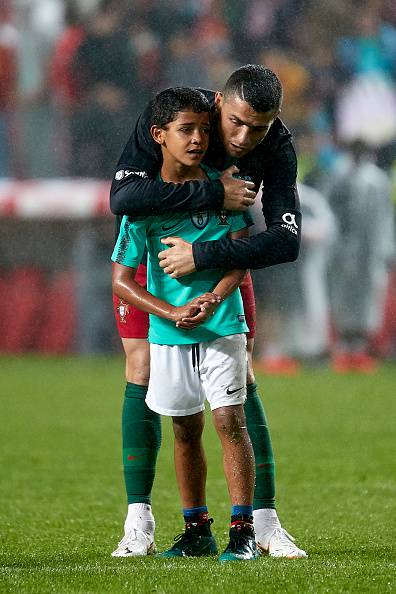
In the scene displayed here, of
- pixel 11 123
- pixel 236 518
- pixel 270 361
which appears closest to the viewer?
pixel 236 518

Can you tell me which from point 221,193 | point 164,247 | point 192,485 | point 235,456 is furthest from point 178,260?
point 192,485

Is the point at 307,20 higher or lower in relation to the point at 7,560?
higher

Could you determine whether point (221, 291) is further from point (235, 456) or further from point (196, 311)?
point (235, 456)

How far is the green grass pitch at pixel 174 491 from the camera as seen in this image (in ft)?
13.7

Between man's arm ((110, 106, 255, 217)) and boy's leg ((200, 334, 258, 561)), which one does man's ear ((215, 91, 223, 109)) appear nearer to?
man's arm ((110, 106, 255, 217))

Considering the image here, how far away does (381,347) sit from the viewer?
14.3m

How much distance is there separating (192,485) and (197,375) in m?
0.40

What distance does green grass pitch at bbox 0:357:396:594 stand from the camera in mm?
4168

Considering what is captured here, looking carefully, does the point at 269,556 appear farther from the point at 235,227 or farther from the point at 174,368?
the point at 235,227

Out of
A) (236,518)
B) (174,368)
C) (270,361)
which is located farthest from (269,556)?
(270,361)

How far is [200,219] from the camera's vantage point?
4645mm

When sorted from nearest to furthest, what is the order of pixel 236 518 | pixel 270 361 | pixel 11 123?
pixel 236 518 < pixel 270 361 < pixel 11 123

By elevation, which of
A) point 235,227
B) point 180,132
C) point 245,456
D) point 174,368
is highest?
point 180,132

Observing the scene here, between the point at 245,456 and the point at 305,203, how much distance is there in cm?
972
